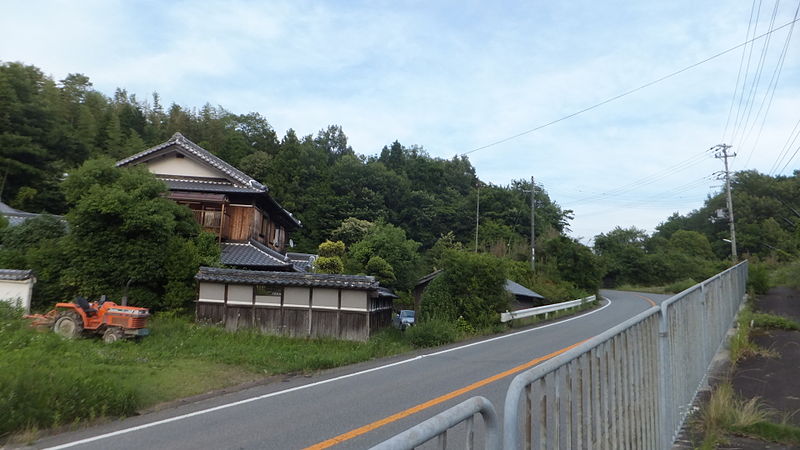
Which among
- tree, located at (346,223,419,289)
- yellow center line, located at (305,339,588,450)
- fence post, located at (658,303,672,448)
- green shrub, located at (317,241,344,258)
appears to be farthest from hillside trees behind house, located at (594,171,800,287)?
fence post, located at (658,303,672,448)

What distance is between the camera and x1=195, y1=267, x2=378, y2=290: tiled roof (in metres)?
15.4

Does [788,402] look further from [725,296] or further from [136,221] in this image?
[136,221]

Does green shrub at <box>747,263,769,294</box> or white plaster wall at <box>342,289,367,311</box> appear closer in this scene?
white plaster wall at <box>342,289,367,311</box>

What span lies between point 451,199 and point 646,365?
186 feet

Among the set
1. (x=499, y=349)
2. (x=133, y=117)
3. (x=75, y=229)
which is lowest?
(x=499, y=349)

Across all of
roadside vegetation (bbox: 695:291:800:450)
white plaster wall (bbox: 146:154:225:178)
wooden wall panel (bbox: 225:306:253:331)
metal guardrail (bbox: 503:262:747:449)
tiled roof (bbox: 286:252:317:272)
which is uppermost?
white plaster wall (bbox: 146:154:225:178)

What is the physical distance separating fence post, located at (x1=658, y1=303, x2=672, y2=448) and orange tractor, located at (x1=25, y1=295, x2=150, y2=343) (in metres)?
13.0

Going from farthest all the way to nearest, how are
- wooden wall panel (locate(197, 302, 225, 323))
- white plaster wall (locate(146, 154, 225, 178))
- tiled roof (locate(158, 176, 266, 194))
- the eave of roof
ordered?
white plaster wall (locate(146, 154, 225, 178)), the eave of roof, tiled roof (locate(158, 176, 266, 194)), wooden wall panel (locate(197, 302, 225, 323))

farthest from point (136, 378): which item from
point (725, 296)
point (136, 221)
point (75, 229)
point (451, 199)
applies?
point (451, 199)

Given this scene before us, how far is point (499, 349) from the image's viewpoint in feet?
42.4

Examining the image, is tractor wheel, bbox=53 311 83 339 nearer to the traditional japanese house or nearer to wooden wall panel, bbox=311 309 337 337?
wooden wall panel, bbox=311 309 337 337

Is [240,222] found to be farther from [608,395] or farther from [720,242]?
[720,242]

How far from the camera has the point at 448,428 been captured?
1.61 metres

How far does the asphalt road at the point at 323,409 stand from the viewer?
587cm
